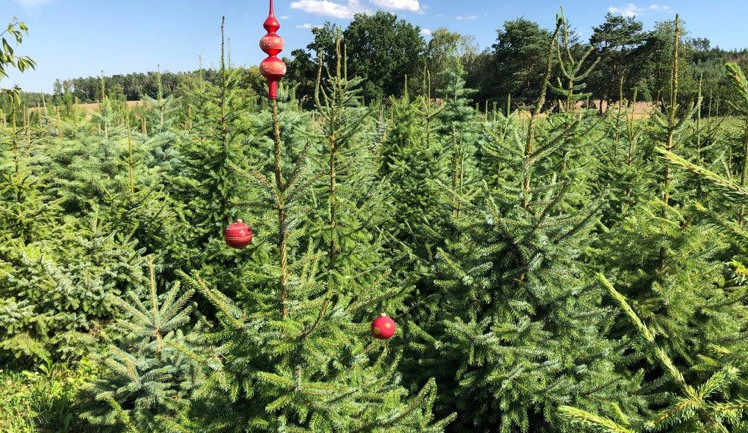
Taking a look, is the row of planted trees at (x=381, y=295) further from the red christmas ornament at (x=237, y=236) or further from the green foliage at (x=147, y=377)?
the red christmas ornament at (x=237, y=236)

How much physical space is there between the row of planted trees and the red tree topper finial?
0.28m

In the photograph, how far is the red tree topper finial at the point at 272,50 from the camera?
78.5 inches

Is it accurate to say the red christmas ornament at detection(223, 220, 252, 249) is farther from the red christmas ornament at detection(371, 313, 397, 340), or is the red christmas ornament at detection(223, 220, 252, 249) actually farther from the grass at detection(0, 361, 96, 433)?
the grass at detection(0, 361, 96, 433)

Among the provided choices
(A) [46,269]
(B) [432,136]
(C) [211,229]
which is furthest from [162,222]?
(B) [432,136]

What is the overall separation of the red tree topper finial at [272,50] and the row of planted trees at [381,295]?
11.1 inches

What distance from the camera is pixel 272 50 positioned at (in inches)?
80.9

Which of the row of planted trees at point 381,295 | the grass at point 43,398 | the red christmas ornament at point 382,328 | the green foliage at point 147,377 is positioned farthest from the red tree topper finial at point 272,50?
the grass at point 43,398

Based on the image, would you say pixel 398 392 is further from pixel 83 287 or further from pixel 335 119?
pixel 83 287

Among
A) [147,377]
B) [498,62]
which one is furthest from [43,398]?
[498,62]

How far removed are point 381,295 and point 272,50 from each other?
162 centimetres

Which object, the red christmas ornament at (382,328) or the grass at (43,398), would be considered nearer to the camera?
the red christmas ornament at (382,328)

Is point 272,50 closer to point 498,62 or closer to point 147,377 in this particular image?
point 147,377

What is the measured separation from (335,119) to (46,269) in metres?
4.16

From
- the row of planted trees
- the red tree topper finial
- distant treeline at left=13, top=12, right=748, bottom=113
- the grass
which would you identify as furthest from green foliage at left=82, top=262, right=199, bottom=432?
distant treeline at left=13, top=12, right=748, bottom=113
